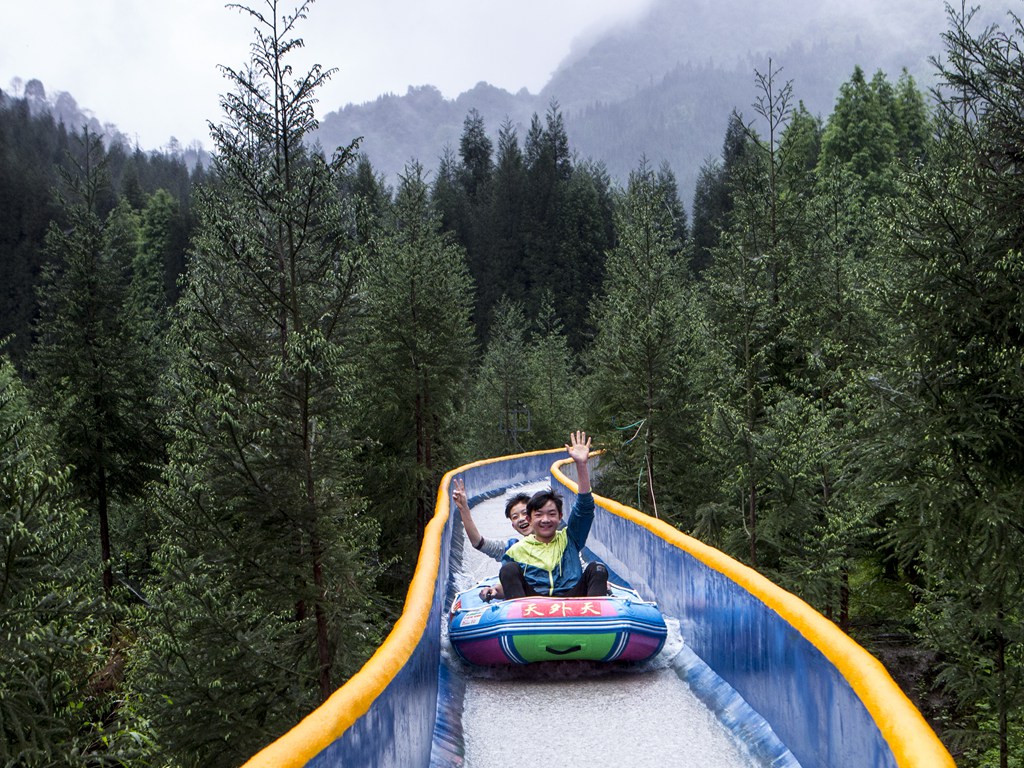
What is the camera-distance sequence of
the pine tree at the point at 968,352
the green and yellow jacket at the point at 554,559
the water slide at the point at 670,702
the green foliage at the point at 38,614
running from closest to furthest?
the water slide at the point at 670,702 → the green and yellow jacket at the point at 554,559 → the green foliage at the point at 38,614 → the pine tree at the point at 968,352

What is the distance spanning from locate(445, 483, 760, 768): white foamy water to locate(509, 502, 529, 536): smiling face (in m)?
1.75

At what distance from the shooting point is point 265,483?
1437cm

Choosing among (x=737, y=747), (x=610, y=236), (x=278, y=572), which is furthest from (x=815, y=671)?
(x=610, y=236)

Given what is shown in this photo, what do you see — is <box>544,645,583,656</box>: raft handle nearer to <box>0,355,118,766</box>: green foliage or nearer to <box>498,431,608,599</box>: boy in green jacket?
<box>498,431,608,599</box>: boy in green jacket

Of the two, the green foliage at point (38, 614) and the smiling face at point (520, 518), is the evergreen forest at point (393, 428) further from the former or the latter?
the smiling face at point (520, 518)

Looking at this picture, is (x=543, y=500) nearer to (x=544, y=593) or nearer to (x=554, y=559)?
(x=554, y=559)

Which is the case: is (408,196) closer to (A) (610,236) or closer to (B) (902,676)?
(B) (902,676)

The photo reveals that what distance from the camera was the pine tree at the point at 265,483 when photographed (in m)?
13.7

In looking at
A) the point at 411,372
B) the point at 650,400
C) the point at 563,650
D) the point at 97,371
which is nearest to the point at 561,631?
the point at 563,650

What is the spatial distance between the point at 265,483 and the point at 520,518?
20.3ft

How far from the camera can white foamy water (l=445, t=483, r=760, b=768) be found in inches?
232

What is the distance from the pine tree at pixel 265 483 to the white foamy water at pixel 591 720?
689 centimetres

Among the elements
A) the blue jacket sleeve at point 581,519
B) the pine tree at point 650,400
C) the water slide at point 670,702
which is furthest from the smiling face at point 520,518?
the pine tree at point 650,400

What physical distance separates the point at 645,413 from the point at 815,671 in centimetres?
2319
